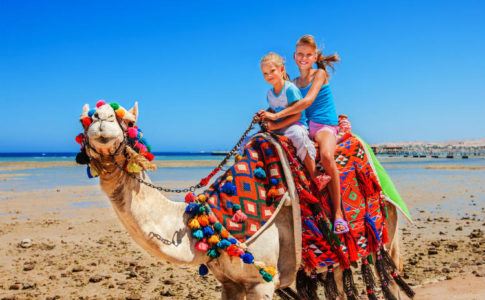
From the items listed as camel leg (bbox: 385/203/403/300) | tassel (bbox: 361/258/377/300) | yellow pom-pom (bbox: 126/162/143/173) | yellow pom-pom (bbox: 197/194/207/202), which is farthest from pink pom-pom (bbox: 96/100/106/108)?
camel leg (bbox: 385/203/403/300)

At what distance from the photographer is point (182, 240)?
3395mm

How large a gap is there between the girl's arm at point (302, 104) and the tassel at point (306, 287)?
1.38 m

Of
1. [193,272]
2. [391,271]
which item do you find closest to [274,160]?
[391,271]

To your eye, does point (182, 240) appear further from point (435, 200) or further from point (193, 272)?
point (435, 200)

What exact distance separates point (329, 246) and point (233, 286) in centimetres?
83

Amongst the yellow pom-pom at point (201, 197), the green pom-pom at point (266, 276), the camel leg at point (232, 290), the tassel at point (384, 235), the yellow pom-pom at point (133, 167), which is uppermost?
the yellow pom-pom at point (133, 167)

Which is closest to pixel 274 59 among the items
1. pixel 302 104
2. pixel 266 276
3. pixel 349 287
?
pixel 302 104

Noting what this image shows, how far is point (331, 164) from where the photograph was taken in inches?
151

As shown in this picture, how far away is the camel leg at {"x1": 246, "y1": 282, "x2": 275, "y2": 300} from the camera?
136 inches

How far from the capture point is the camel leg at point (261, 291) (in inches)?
136

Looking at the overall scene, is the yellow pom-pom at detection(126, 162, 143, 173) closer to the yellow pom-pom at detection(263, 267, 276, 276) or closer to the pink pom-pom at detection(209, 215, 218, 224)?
the pink pom-pom at detection(209, 215, 218, 224)

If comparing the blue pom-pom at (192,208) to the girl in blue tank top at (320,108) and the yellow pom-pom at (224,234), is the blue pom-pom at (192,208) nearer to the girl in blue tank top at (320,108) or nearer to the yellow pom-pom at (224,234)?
the yellow pom-pom at (224,234)

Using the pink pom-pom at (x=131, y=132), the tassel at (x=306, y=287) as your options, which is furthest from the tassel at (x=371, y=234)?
the pink pom-pom at (x=131, y=132)

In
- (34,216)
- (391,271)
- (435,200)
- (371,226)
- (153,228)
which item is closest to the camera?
(153,228)
